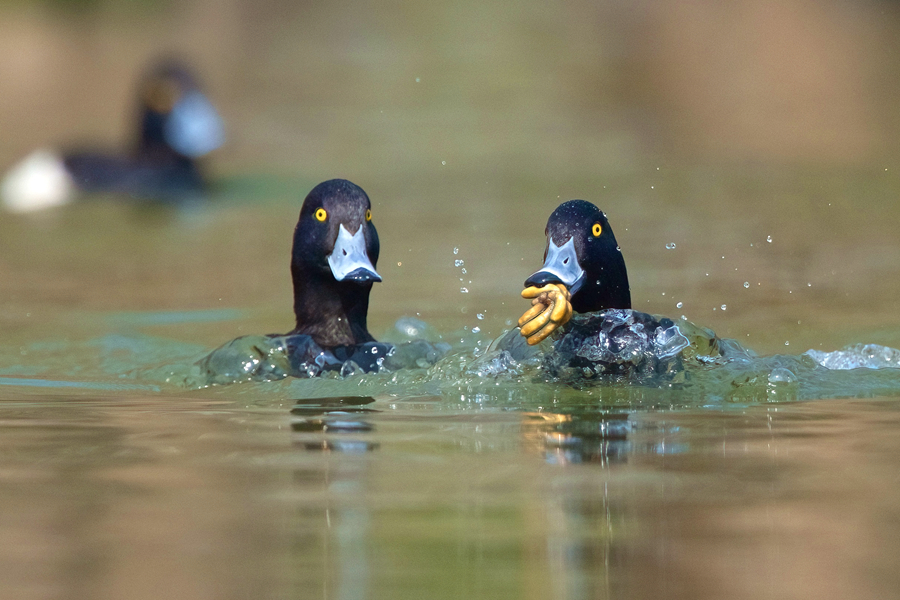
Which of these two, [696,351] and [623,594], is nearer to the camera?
[623,594]

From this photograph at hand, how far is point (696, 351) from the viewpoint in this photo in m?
5.21

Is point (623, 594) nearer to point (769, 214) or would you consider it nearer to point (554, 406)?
point (554, 406)

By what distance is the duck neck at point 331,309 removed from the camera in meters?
5.82

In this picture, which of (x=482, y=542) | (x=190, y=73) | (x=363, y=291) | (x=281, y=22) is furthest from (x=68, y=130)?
(x=482, y=542)

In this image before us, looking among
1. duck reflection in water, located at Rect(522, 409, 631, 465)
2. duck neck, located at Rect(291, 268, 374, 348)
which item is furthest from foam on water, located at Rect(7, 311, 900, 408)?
duck reflection in water, located at Rect(522, 409, 631, 465)

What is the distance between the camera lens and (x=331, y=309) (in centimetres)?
586

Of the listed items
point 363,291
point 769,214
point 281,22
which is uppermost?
point 281,22

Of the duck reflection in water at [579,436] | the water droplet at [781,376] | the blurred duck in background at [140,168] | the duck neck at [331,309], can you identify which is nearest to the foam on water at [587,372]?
the water droplet at [781,376]

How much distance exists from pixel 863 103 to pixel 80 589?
19556mm

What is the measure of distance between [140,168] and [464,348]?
8.48 metres

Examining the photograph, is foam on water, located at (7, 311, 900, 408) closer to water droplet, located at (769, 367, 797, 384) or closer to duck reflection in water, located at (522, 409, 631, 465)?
water droplet, located at (769, 367, 797, 384)

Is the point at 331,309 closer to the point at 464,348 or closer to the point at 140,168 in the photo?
the point at 464,348

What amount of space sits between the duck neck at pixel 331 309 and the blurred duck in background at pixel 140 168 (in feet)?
27.0

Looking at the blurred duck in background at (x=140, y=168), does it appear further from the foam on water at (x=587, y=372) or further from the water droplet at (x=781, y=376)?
the water droplet at (x=781, y=376)
